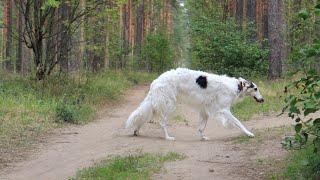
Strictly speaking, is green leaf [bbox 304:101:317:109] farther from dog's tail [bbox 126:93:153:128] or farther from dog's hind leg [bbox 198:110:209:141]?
dog's tail [bbox 126:93:153:128]

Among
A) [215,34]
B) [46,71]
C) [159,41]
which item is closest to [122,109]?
[46,71]

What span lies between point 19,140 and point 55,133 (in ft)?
3.93

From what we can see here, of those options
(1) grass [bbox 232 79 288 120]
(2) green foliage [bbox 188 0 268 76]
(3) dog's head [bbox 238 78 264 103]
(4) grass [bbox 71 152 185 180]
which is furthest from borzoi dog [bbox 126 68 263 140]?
(2) green foliage [bbox 188 0 268 76]

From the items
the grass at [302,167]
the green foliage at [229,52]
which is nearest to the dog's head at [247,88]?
the grass at [302,167]

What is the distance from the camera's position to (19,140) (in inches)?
351

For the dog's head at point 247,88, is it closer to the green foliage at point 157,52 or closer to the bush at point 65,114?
the bush at point 65,114

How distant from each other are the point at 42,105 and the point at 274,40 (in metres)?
9.15

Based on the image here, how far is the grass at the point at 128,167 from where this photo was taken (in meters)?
6.04

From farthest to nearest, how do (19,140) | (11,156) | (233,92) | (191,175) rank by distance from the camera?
(233,92) < (19,140) < (11,156) < (191,175)

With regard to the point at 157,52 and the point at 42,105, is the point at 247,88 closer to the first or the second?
the point at 42,105

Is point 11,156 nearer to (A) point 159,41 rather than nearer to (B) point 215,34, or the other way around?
(B) point 215,34

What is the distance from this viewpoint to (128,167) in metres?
6.42

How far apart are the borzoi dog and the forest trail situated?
1.39 ft

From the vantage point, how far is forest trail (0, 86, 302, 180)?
6344 millimetres
